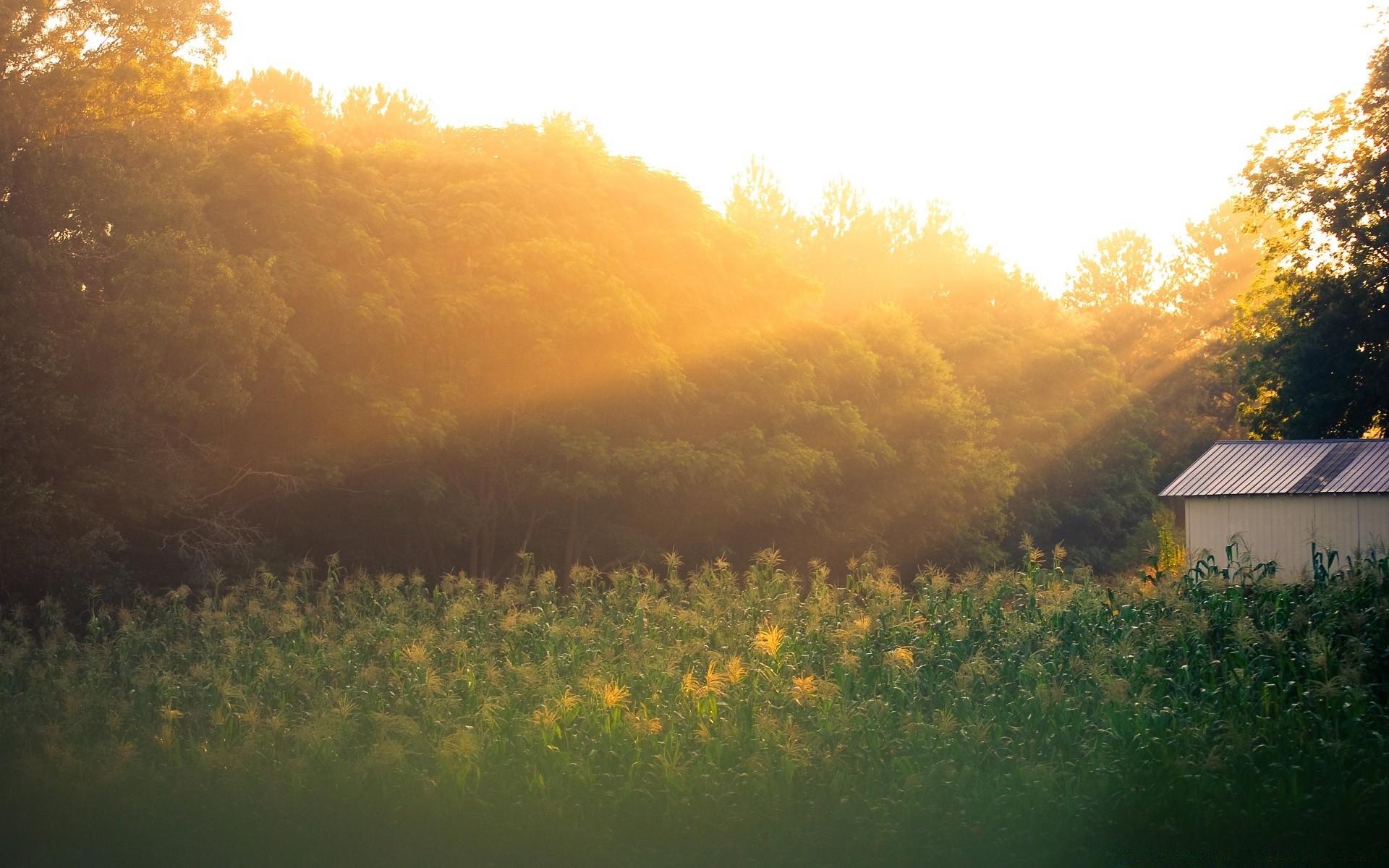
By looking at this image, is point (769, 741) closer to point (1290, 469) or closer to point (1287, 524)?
point (1287, 524)

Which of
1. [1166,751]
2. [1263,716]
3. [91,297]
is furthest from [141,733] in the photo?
[91,297]

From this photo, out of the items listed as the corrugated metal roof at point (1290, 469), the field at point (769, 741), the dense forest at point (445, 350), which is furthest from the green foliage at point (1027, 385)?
the field at point (769, 741)

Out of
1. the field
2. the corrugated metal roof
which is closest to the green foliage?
the corrugated metal roof

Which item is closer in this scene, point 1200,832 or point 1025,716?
point 1200,832

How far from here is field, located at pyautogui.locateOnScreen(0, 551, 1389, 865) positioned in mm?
7949

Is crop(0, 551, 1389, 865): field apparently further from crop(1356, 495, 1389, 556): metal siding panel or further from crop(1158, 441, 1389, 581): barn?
crop(1158, 441, 1389, 581): barn

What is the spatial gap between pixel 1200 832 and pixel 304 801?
19.9 feet

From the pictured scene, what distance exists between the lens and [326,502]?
27.2 metres

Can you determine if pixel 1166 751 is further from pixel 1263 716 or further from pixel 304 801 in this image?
pixel 304 801

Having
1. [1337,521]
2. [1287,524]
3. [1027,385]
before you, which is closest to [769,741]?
[1337,521]

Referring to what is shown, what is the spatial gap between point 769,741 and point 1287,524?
16467 mm

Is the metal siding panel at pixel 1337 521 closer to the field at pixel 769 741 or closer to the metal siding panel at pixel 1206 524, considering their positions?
the metal siding panel at pixel 1206 524

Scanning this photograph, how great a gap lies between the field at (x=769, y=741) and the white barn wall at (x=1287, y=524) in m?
10.4

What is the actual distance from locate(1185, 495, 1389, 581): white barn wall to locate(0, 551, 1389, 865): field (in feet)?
34.1
